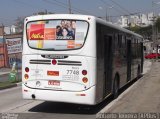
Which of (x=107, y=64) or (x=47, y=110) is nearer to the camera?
(x=47, y=110)

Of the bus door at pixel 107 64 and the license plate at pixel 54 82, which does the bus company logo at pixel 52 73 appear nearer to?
the license plate at pixel 54 82

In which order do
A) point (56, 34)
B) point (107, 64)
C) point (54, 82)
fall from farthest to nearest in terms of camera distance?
point (107, 64) < point (56, 34) < point (54, 82)

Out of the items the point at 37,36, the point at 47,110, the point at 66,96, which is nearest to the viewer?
the point at 66,96

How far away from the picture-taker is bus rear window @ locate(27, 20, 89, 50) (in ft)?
38.1

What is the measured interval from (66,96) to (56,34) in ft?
6.14

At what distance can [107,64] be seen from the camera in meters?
13.3

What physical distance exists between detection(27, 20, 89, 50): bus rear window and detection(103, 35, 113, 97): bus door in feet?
4.92

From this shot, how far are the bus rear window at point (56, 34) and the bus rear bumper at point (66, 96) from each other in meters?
1.30

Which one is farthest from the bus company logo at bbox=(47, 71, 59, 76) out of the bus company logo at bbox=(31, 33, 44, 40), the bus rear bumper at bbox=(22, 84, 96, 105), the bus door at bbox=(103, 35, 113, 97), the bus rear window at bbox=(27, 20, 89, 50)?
the bus door at bbox=(103, 35, 113, 97)

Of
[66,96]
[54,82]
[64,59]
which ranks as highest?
[64,59]

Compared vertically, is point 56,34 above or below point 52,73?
above

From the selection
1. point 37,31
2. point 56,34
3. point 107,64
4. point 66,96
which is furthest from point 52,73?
point 107,64

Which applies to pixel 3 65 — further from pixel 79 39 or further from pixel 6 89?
pixel 79 39

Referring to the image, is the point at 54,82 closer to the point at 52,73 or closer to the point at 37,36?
the point at 52,73
